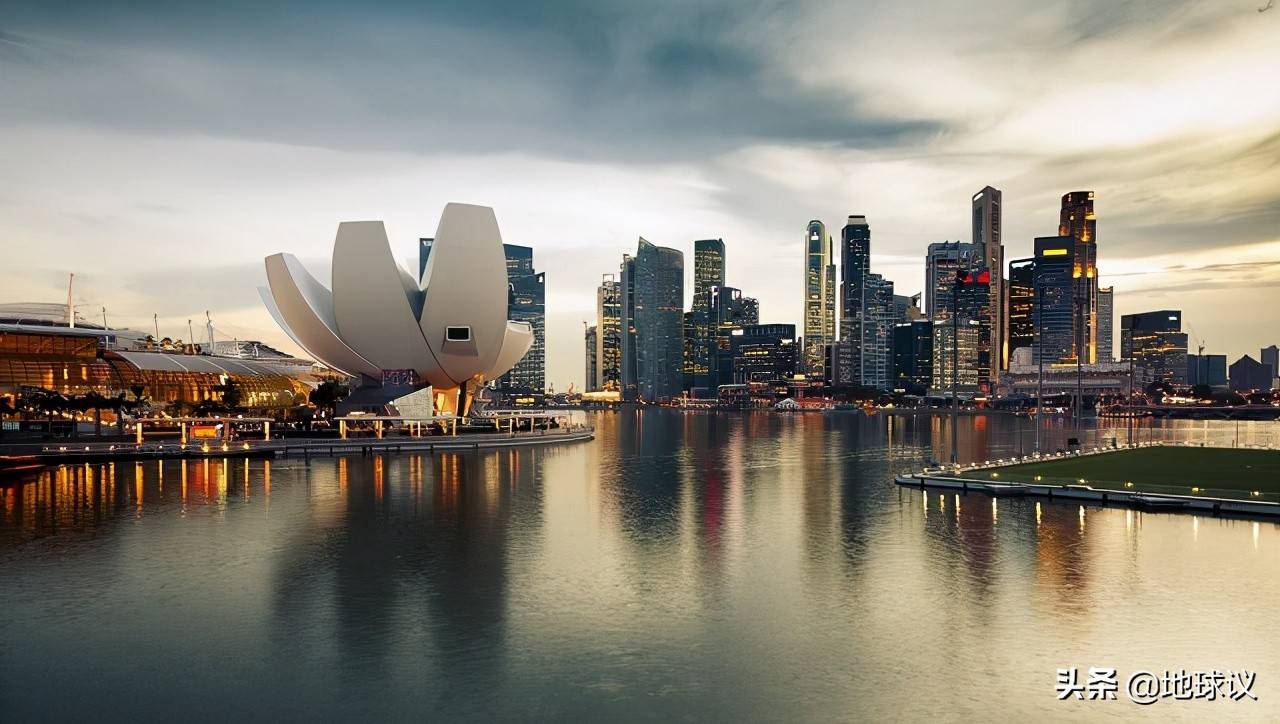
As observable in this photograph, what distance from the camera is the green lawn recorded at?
2855 cm

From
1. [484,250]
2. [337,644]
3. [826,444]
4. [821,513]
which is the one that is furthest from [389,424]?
[337,644]

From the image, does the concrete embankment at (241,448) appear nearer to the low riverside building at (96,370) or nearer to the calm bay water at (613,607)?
the calm bay water at (613,607)

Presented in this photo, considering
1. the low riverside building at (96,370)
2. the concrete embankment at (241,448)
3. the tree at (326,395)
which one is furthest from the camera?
the tree at (326,395)

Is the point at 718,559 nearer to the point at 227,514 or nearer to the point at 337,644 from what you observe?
the point at 337,644

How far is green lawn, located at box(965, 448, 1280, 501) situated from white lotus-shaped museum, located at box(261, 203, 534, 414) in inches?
1364

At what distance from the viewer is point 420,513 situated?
25500 millimetres

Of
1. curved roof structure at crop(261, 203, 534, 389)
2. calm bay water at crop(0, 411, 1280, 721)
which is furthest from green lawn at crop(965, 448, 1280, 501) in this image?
curved roof structure at crop(261, 203, 534, 389)

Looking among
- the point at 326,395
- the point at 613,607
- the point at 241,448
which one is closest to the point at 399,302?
the point at 241,448

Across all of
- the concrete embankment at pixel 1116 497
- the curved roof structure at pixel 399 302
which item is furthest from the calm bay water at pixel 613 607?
the curved roof structure at pixel 399 302

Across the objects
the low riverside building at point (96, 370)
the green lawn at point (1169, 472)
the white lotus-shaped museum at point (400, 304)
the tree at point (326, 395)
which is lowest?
the green lawn at point (1169, 472)

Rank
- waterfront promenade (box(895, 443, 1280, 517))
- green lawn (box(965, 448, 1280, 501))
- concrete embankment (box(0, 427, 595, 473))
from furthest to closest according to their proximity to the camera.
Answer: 1. concrete embankment (box(0, 427, 595, 473))
2. green lawn (box(965, 448, 1280, 501))
3. waterfront promenade (box(895, 443, 1280, 517))

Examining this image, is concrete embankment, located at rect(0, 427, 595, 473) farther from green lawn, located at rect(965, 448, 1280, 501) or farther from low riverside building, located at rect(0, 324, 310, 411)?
green lawn, located at rect(965, 448, 1280, 501)

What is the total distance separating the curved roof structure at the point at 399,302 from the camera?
180 feet

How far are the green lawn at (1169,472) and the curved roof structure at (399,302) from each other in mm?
34549
